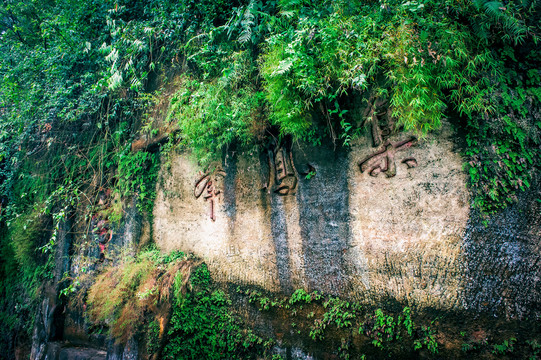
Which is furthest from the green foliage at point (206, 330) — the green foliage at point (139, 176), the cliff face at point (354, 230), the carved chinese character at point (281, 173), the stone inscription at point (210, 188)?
the green foliage at point (139, 176)

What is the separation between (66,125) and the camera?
18.2 ft

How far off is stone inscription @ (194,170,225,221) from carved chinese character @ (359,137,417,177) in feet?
6.71

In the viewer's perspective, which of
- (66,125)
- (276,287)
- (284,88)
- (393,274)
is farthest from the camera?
(66,125)

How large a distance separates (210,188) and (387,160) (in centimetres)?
245

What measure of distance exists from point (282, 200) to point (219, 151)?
1225 millimetres

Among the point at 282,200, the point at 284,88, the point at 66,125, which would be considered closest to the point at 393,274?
the point at 282,200

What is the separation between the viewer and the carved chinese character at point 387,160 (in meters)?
2.62

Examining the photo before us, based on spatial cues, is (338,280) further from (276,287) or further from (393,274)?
(276,287)

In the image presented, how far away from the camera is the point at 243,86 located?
3590 millimetres

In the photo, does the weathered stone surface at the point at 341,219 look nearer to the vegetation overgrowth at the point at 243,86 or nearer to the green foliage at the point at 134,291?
the vegetation overgrowth at the point at 243,86

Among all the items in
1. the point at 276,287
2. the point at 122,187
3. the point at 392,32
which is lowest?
the point at 276,287

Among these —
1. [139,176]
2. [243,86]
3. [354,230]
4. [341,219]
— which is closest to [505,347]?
[354,230]

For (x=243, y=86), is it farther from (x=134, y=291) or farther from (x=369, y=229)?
(x=134, y=291)

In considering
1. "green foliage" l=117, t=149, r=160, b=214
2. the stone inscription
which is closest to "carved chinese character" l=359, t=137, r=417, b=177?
the stone inscription
